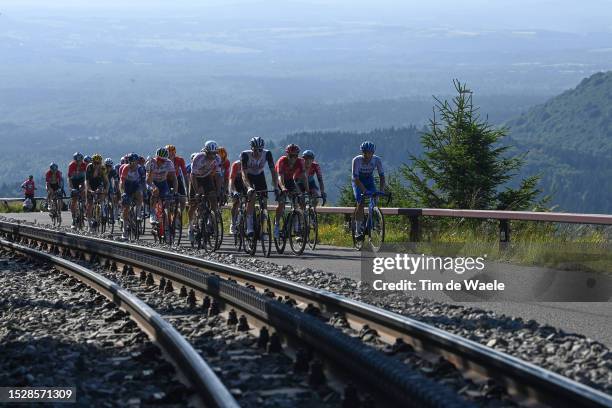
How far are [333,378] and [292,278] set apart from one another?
6792 millimetres

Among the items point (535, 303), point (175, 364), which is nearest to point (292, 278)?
point (535, 303)

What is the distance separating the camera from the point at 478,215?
19.2 meters

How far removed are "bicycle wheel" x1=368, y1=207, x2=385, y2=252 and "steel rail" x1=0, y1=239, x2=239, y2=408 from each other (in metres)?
6.15

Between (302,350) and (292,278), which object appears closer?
(302,350)

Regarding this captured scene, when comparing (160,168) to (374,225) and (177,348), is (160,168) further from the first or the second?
(177,348)

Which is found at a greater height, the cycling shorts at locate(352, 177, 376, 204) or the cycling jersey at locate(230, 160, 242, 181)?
the cycling jersey at locate(230, 160, 242, 181)

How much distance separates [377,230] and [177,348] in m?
11.2

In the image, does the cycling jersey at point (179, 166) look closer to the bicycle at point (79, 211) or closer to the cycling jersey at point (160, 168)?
the cycling jersey at point (160, 168)

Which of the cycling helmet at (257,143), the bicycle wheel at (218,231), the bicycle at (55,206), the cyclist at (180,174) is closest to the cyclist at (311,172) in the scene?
the cycling helmet at (257,143)

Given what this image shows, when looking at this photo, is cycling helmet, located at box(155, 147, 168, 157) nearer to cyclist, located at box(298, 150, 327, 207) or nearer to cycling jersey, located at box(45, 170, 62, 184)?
cyclist, located at box(298, 150, 327, 207)

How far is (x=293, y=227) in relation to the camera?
19.6 meters

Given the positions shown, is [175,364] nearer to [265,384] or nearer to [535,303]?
[265,384]

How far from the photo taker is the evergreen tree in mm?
28781

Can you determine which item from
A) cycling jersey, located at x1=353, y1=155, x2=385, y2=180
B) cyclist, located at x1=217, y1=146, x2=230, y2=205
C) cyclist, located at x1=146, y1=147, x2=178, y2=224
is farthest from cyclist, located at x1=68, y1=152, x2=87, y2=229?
cycling jersey, located at x1=353, y1=155, x2=385, y2=180
